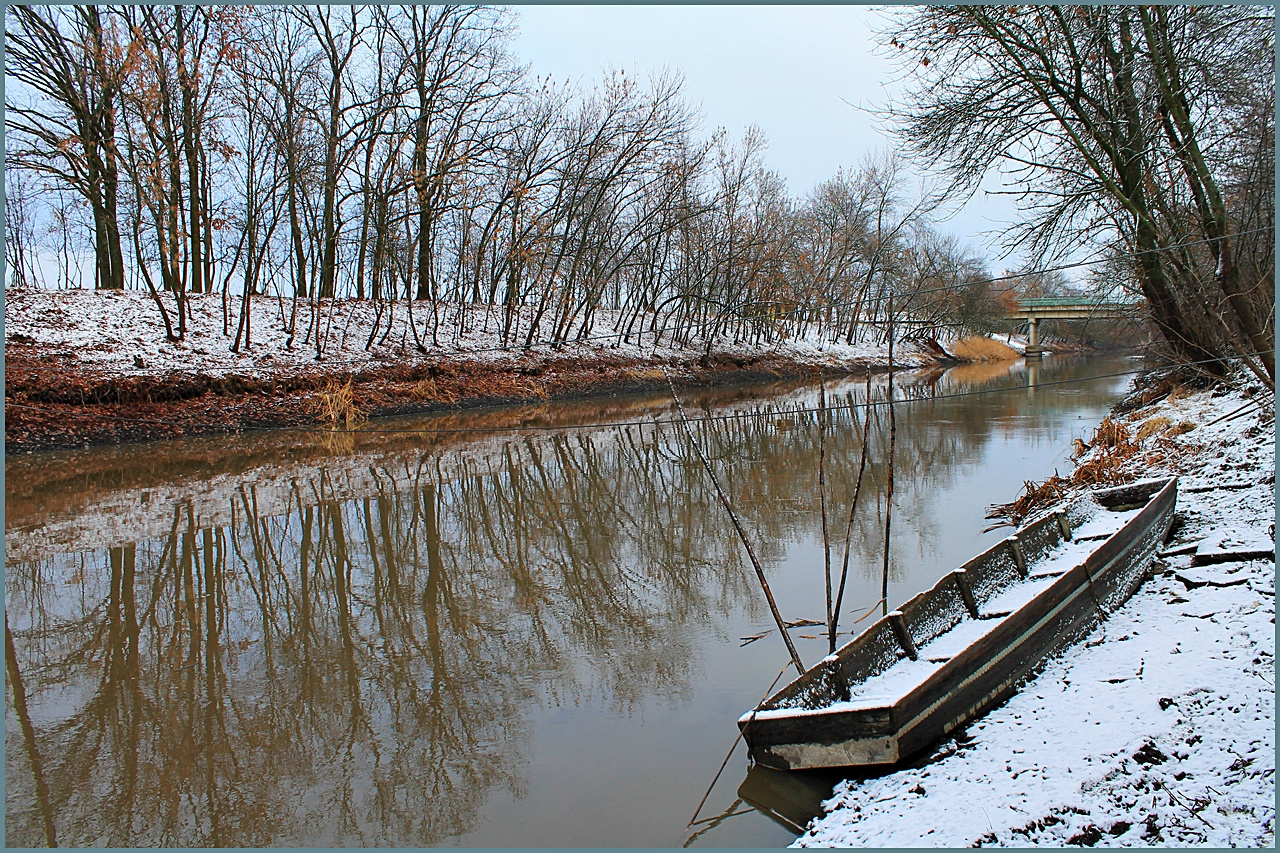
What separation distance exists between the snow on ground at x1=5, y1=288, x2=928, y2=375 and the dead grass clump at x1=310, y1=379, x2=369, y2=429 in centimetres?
205

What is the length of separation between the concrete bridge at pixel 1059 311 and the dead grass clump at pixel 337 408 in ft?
52.5

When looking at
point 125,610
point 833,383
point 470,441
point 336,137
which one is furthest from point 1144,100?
point 833,383

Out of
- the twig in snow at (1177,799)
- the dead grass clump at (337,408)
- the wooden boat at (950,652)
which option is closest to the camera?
the twig in snow at (1177,799)

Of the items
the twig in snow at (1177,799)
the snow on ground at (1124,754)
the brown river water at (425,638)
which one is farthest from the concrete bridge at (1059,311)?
the twig in snow at (1177,799)

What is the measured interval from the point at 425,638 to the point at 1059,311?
54.3 metres

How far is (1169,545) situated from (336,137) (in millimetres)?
22779

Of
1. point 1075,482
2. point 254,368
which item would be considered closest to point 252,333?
point 254,368

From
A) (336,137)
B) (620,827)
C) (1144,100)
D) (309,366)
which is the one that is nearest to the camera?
(620,827)

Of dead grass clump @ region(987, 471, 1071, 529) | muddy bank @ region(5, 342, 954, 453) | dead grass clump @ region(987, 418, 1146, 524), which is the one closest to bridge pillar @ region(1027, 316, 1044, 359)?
muddy bank @ region(5, 342, 954, 453)

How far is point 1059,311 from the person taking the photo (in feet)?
165

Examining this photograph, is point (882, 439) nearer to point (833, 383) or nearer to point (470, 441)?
point (470, 441)

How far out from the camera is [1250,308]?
9195 millimetres

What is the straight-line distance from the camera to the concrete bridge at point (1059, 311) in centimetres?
1373

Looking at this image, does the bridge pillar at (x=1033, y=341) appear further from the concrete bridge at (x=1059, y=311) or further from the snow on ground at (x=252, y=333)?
the snow on ground at (x=252, y=333)
